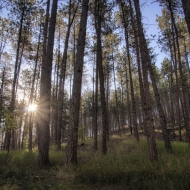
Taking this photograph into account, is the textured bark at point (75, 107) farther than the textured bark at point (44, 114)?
No

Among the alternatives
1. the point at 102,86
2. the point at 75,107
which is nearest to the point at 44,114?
the point at 75,107

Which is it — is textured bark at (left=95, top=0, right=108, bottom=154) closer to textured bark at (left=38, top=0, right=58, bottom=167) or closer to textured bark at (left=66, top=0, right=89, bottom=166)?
textured bark at (left=66, top=0, right=89, bottom=166)

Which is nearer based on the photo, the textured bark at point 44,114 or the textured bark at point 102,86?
→ the textured bark at point 44,114

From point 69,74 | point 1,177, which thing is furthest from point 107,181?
point 69,74

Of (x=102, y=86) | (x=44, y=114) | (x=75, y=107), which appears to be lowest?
(x=44, y=114)

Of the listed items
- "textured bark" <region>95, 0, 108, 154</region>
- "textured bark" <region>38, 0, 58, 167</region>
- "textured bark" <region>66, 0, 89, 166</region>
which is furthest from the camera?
"textured bark" <region>95, 0, 108, 154</region>

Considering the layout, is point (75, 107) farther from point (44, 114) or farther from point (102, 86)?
point (102, 86)

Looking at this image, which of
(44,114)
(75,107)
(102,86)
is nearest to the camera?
(75,107)

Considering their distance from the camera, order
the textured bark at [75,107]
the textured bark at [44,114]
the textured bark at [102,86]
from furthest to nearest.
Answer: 1. the textured bark at [102,86]
2. the textured bark at [44,114]
3. the textured bark at [75,107]

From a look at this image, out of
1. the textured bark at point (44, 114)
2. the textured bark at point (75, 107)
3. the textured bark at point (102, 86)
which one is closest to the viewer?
the textured bark at point (75, 107)

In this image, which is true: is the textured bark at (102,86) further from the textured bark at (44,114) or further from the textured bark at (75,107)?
the textured bark at (44,114)

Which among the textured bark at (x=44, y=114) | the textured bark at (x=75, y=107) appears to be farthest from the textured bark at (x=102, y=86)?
the textured bark at (x=44, y=114)

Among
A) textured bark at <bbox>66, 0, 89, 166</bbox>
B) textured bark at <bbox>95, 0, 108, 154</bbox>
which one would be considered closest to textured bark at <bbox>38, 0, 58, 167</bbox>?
textured bark at <bbox>66, 0, 89, 166</bbox>

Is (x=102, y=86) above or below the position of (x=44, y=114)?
above
